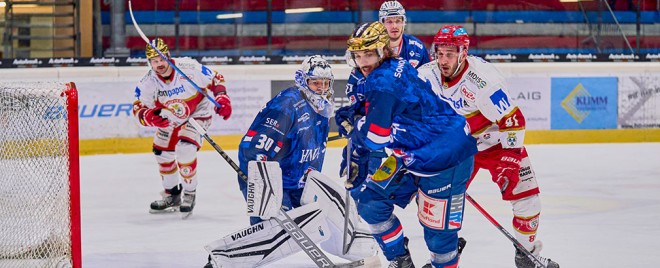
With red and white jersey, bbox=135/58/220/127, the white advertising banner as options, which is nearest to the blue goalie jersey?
red and white jersey, bbox=135/58/220/127

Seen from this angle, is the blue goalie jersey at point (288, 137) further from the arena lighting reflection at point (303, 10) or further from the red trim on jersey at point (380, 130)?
the arena lighting reflection at point (303, 10)

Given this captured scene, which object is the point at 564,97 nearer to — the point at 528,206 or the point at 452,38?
the point at 528,206

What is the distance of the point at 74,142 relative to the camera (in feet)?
13.4

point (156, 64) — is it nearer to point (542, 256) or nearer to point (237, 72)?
point (542, 256)

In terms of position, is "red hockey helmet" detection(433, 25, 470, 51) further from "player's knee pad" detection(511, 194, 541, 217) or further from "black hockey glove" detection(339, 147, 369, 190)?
"player's knee pad" detection(511, 194, 541, 217)

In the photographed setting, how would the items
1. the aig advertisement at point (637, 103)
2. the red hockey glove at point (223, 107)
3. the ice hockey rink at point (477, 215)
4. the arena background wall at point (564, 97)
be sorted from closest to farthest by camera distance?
the ice hockey rink at point (477, 215) → the red hockey glove at point (223, 107) → the arena background wall at point (564, 97) → the aig advertisement at point (637, 103)

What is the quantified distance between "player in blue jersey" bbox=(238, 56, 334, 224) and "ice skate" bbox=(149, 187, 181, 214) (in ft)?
6.28

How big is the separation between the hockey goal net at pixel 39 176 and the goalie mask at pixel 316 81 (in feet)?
3.06

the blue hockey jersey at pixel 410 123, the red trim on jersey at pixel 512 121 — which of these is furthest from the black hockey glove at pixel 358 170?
the red trim on jersey at pixel 512 121

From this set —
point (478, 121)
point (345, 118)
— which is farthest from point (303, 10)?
point (345, 118)

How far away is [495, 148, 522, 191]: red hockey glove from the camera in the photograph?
15.0 ft

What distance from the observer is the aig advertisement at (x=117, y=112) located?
29.8ft

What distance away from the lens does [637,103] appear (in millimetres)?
10008

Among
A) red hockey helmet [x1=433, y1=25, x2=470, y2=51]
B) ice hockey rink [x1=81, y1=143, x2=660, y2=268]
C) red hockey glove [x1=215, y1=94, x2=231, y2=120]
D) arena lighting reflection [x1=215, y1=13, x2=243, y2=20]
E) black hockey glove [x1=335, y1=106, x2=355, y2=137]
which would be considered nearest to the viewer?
black hockey glove [x1=335, y1=106, x2=355, y2=137]
